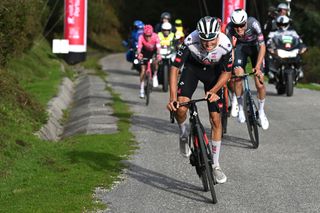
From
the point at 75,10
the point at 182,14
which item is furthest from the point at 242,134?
the point at 182,14

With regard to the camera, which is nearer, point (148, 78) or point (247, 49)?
point (247, 49)

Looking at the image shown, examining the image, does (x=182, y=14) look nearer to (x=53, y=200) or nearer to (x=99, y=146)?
(x=99, y=146)

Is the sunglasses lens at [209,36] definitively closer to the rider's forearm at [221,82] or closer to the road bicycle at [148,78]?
the rider's forearm at [221,82]

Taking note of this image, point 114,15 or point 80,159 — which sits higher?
point 80,159

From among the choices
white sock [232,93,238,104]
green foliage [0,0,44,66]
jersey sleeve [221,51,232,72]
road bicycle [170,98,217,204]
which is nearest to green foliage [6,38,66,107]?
green foliage [0,0,44,66]

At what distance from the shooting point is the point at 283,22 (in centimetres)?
1841

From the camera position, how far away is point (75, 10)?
2720 centimetres

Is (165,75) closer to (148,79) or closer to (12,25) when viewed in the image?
(148,79)

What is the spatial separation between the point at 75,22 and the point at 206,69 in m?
19.0

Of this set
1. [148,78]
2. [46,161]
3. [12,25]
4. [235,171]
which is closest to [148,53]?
[148,78]

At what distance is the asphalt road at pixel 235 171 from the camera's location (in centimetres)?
801

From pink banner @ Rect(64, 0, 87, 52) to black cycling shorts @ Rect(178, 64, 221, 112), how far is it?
1862cm

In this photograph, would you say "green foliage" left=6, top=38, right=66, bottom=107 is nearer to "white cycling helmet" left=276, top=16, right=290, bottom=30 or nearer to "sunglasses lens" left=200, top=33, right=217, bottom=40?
"white cycling helmet" left=276, top=16, right=290, bottom=30

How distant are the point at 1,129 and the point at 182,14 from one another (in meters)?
44.9
